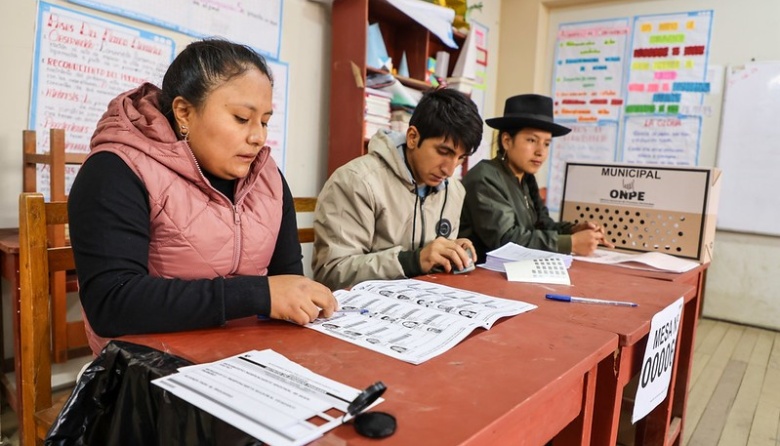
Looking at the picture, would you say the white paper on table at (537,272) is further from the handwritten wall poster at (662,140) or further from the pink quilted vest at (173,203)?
the handwritten wall poster at (662,140)

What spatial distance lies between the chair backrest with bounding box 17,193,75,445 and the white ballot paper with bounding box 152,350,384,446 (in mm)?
532

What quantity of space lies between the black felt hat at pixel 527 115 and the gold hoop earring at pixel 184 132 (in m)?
1.35

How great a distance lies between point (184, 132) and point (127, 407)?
0.50 metres

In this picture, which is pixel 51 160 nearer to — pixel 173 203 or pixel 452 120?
pixel 173 203

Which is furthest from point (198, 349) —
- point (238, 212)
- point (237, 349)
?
point (238, 212)

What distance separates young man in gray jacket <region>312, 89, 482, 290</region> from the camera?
1.36m

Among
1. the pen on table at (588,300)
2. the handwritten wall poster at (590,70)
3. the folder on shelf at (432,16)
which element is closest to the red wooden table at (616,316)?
the pen on table at (588,300)

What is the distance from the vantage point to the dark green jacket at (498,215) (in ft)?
6.00

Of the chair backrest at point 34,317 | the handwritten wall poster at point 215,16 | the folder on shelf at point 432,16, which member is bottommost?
the chair backrest at point 34,317

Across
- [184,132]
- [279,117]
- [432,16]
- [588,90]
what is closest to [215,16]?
[279,117]

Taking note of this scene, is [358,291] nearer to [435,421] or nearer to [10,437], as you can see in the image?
[435,421]

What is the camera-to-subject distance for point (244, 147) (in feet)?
3.12

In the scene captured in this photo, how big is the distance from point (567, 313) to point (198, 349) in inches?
26.5

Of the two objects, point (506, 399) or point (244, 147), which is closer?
point (506, 399)
